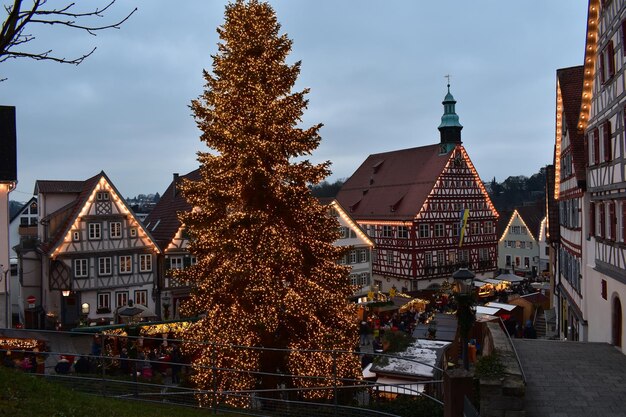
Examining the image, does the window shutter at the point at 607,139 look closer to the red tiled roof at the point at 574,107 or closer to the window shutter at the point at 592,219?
the window shutter at the point at 592,219

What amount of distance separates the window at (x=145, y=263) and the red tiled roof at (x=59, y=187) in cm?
557

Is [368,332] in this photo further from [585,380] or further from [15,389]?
[15,389]

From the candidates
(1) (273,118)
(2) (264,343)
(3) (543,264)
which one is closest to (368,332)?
(2) (264,343)

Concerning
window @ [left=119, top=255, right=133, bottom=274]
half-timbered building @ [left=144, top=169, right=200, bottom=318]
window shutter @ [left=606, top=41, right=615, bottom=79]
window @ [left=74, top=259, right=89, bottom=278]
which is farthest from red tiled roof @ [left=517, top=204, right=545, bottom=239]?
window shutter @ [left=606, top=41, right=615, bottom=79]

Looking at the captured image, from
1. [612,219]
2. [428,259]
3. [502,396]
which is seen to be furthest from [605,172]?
[428,259]

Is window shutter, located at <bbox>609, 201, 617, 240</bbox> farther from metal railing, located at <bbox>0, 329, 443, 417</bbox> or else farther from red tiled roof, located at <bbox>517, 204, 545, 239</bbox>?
red tiled roof, located at <bbox>517, 204, 545, 239</bbox>

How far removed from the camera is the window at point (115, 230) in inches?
1297

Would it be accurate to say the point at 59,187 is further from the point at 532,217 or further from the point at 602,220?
the point at 532,217

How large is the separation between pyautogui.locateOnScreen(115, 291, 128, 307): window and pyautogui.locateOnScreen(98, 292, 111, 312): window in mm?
446

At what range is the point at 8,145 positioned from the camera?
2583 cm

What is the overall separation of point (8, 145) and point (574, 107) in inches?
959

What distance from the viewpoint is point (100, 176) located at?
31953mm

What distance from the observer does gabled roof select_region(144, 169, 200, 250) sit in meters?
35.7

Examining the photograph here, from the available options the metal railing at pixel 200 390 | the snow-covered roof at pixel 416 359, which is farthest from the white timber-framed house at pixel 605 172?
the metal railing at pixel 200 390
